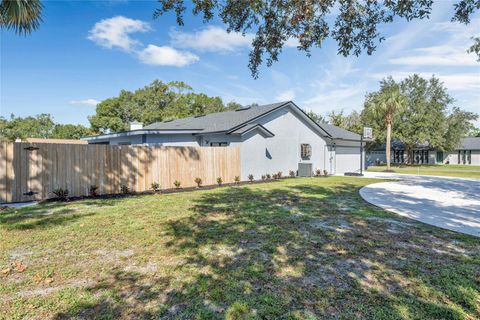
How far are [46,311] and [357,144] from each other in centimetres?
2630

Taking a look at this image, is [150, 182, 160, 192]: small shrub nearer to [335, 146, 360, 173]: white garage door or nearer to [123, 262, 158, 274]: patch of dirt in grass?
[123, 262, 158, 274]: patch of dirt in grass

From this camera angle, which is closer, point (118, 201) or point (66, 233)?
point (66, 233)

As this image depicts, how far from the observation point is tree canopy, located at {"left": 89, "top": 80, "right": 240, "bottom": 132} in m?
47.1

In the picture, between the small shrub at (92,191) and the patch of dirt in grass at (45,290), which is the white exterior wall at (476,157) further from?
the patch of dirt in grass at (45,290)

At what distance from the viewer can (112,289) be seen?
3.59 meters

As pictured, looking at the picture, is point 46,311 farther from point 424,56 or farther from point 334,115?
point 334,115

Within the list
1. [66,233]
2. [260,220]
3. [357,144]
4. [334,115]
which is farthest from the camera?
[334,115]

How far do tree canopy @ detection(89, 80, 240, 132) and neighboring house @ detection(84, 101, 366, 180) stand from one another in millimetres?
26405

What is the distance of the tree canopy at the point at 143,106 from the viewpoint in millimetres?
47125

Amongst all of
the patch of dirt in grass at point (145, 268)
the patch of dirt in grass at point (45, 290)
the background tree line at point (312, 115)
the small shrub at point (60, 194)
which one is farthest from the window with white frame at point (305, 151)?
the patch of dirt in grass at point (45, 290)

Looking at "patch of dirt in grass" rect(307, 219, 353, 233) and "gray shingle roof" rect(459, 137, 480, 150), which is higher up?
"gray shingle roof" rect(459, 137, 480, 150)

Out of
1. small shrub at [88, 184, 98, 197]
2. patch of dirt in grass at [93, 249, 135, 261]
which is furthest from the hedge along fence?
patch of dirt in grass at [93, 249, 135, 261]

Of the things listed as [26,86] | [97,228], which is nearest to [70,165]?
[97,228]

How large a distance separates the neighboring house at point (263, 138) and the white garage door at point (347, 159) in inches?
53.5
